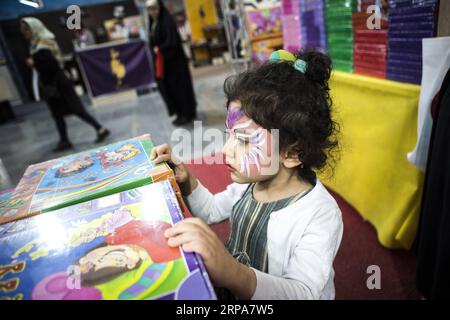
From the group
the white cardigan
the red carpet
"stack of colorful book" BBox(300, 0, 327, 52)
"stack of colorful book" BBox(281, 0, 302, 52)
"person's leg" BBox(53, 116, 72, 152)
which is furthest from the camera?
"stack of colorful book" BBox(281, 0, 302, 52)

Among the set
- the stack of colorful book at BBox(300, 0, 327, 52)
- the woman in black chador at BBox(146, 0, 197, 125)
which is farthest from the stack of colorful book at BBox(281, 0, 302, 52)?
the woman in black chador at BBox(146, 0, 197, 125)

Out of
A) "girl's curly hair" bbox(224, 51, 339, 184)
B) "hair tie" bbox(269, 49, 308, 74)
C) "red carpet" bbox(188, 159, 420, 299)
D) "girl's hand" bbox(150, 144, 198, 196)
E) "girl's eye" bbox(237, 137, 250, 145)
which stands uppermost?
"hair tie" bbox(269, 49, 308, 74)

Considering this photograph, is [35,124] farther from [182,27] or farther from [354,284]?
[182,27]

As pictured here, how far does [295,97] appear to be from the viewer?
0.61 meters

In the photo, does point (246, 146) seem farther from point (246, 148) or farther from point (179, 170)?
point (179, 170)

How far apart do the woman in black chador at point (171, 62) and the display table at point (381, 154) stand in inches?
69.2

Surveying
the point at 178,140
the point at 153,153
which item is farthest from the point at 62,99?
→ the point at 153,153

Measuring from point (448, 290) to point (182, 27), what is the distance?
31.4ft

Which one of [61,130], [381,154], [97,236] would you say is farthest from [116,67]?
[97,236]

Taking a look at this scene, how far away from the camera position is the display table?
1262mm

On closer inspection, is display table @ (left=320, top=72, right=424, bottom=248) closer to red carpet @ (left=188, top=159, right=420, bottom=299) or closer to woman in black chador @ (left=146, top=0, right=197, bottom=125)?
red carpet @ (left=188, top=159, right=420, bottom=299)

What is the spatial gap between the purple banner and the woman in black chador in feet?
5.62

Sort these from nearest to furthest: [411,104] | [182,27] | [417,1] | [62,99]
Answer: [417,1] → [411,104] → [62,99] → [182,27]

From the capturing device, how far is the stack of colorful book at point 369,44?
1348 mm
